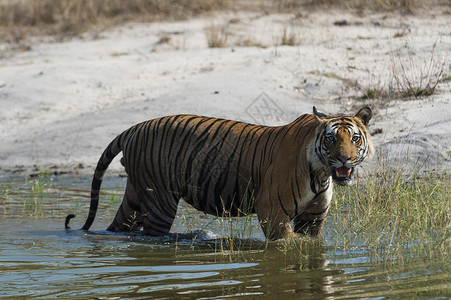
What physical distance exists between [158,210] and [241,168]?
71 cm

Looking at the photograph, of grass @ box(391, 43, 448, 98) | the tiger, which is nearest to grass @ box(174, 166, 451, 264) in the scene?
the tiger

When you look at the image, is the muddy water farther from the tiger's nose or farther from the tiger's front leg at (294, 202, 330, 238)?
the tiger's nose

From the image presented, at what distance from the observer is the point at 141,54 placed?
11.6m

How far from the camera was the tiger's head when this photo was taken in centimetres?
467

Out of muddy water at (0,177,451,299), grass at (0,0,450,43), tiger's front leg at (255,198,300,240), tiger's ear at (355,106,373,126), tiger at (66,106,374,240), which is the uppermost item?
grass at (0,0,450,43)

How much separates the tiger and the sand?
242cm

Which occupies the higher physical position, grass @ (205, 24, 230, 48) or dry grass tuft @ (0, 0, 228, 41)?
dry grass tuft @ (0, 0, 228, 41)

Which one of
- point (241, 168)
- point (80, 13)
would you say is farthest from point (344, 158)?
point (80, 13)

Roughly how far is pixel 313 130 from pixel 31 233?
2.39 metres

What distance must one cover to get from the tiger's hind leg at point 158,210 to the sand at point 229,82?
2678 millimetres

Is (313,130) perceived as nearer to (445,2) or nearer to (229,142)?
(229,142)

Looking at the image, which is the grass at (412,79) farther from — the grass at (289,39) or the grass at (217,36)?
the grass at (217,36)

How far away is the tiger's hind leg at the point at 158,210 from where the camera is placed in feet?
18.5

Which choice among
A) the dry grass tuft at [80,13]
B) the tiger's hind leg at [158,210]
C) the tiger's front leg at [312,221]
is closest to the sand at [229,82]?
the dry grass tuft at [80,13]
